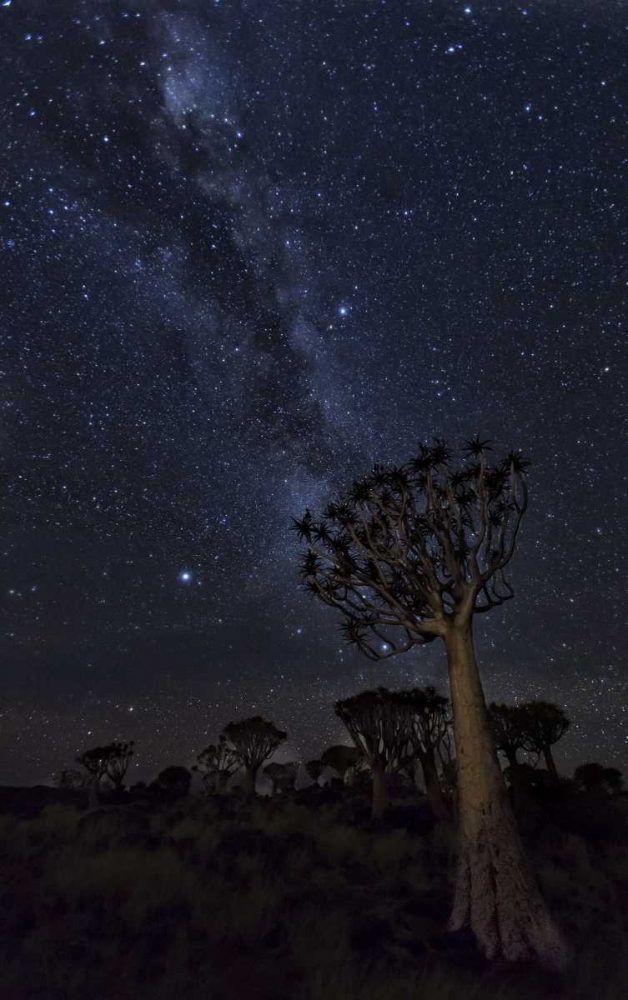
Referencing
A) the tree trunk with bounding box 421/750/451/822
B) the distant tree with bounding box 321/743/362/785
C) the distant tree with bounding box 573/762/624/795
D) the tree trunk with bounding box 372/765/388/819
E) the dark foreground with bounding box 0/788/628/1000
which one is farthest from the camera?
the distant tree with bounding box 321/743/362/785

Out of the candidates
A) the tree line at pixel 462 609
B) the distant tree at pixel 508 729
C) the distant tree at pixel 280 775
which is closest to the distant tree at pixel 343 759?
the distant tree at pixel 280 775

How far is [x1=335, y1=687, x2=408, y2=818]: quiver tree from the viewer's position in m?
22.9

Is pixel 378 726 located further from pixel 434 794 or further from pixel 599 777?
pixel 599 777

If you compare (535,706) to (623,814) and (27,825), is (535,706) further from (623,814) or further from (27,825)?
(27,825)

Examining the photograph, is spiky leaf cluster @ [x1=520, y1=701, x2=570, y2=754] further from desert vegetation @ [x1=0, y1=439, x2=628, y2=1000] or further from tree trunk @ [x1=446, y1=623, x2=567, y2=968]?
tree trunk @ [x1=446, y1=623, x2=567, y2=968]

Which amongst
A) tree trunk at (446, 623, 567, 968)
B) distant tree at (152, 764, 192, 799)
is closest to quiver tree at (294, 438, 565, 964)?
tree trunk at (446, 623, 567, 968)

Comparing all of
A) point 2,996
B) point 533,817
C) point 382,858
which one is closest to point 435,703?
point 533,817

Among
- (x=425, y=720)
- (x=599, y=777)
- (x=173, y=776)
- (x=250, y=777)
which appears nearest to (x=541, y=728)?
(x=425, y=720)

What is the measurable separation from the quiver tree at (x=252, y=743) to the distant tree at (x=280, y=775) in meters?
8.24

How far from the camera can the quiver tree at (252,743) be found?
38438 mm

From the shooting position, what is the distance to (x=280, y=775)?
1876 inches

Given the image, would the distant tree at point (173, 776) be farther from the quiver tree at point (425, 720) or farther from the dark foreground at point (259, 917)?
the dark foreground at point (259, 917)

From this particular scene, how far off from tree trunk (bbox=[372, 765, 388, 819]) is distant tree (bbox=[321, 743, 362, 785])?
20.6 metres

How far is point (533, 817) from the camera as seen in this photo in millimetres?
17875
